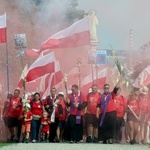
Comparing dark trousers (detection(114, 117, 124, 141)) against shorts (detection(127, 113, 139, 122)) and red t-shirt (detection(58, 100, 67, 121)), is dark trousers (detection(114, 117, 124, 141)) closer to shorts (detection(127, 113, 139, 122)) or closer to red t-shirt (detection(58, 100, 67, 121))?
shorts (detection(127, 113, 139, 122))

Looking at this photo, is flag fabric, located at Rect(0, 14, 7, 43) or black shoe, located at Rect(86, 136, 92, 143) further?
flag fabric, located at Rect(0, 14, 7, 43)

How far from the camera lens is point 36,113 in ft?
76.2

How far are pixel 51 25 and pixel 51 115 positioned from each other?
1301 cm

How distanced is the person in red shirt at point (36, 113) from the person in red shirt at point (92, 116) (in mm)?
1327

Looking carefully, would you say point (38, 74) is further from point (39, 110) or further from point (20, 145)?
point (20, 145)

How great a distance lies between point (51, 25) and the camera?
118 feet

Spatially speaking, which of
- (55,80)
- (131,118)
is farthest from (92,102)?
(55,80)

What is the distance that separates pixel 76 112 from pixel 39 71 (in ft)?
11.2

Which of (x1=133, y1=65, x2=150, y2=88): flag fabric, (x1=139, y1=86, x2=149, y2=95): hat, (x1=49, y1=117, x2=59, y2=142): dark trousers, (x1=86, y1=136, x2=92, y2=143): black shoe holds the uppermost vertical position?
(x1=133, y1=65, x2=150, y2=88): flag fabric

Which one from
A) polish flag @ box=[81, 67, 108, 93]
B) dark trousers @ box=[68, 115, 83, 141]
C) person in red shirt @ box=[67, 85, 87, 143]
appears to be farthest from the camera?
polish flag @ box=[81, 67, 108, 93]

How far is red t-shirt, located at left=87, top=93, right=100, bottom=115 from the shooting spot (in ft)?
75.7

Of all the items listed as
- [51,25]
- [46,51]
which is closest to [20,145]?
[46,51]

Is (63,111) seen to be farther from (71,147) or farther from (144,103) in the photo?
(71,147)

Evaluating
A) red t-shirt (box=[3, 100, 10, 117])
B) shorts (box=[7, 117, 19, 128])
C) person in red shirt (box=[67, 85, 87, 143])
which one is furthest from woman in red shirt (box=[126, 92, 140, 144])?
red t-shirt (box=[3, 100, 10, 117])
